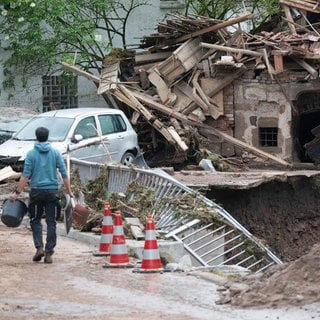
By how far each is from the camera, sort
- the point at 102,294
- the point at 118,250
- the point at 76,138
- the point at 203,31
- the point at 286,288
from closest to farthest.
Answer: the point at 286,288
the point at 102,294
the point at 118,250
the point at 76,138
the point at 203,31

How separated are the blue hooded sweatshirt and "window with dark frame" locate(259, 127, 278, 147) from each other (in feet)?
51.9

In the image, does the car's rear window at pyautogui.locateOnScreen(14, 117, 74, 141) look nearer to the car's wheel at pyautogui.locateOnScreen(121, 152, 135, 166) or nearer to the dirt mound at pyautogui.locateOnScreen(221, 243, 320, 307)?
the car's wheel at pyautogui.locateOnScreen(121, 152, 135, 166)

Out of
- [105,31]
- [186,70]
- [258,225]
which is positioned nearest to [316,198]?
[258,225]

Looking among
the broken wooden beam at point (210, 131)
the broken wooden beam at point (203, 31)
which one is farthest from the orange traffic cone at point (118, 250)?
the broken wooden beam at point (203, 31)

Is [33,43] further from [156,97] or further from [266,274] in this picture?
[266,274]

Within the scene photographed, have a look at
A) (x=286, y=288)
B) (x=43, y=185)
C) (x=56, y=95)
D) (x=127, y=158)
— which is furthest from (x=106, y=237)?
(x=56, y=95)

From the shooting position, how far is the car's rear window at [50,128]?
20.8 m

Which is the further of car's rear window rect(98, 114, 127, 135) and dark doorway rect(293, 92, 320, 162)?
dark doorway rect(293, 92, 320, 162)

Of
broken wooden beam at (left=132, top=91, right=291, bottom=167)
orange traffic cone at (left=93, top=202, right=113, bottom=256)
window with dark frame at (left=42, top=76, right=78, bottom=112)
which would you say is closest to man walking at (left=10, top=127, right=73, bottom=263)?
orange traffic cone at (left=93, top=202, right=113, bottom=256)

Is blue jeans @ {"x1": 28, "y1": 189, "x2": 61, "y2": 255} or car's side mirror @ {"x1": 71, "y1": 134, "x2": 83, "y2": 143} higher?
car's side mirror @ {"x1": 71, "y1": 134, "x2": 83, "y2": 143}

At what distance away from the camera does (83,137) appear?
21156 mm

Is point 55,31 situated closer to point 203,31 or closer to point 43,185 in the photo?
point 203,31

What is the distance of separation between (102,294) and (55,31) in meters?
21.7

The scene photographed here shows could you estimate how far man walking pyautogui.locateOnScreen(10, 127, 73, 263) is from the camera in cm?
1154
